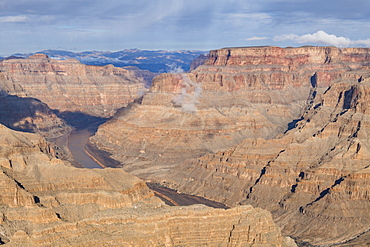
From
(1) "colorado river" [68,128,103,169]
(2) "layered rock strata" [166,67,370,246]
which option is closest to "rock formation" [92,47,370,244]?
(2) "layered rock strata" [166,67,370,246]

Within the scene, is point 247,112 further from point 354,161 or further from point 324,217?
point 324,217

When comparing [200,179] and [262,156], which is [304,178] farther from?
[200,179]

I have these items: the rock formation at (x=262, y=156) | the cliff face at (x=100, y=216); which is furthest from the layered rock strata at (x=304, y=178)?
the cliff face at (x=100, y=216)

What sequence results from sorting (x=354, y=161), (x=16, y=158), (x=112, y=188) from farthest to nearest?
(x=354, y=161) → (x=16, y=158) → (x=112, y=188)

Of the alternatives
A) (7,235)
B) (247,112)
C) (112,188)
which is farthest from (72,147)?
(7,235)

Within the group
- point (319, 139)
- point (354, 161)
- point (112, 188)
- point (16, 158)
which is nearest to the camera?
point (112, 188)

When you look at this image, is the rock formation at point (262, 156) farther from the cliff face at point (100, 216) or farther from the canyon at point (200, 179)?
the cliff face at point (100, 216)

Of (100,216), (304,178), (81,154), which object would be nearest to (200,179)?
(304,178)
